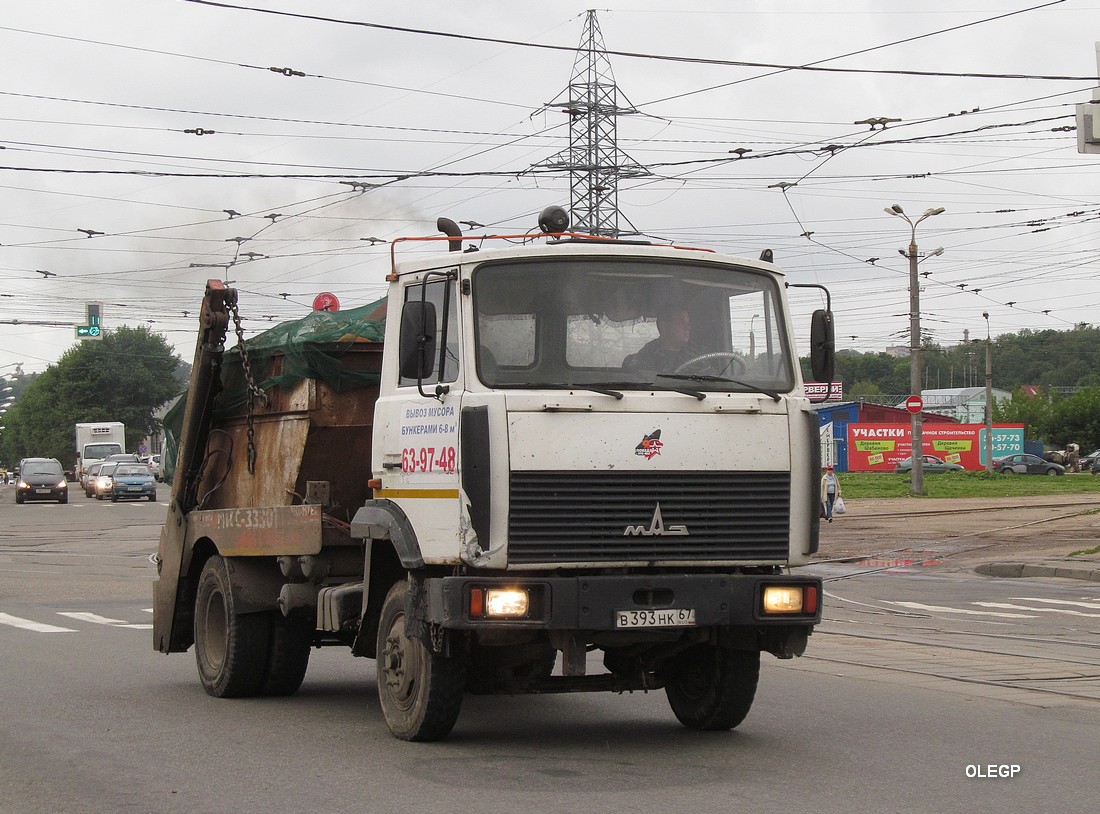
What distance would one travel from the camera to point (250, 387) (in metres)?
9.65

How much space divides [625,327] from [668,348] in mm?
273

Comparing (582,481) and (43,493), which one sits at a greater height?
(582,481)

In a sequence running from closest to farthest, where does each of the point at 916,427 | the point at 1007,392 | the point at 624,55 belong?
the point at 624,55, the point at 916,427, the point at 1007,392

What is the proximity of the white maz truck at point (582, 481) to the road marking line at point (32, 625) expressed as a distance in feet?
22.1

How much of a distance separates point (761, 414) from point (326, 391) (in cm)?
295

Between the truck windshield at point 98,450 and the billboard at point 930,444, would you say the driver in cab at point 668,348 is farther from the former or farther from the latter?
the billboard at point 930,444

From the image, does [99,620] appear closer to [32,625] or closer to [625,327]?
[32,625]

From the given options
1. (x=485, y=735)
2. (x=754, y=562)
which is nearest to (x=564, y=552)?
(x=754, y=562)

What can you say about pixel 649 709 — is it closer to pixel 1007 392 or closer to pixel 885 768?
pixel 885 768

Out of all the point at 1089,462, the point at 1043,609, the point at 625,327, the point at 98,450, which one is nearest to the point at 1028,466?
the point at 1089,462

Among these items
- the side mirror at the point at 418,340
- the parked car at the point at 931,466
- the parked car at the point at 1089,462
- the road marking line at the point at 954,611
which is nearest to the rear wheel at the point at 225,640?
the side mirror at the point at 418,340

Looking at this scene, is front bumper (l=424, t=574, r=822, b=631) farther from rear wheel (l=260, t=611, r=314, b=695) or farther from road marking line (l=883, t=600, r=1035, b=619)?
road marking line (l=883, t=600, r=1035, b=619)

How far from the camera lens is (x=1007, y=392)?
479ft

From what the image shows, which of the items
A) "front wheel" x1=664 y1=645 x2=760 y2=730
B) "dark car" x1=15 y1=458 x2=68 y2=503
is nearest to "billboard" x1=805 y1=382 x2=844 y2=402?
"front wheel" x1=664 y1=645 x2=760 y2=730
